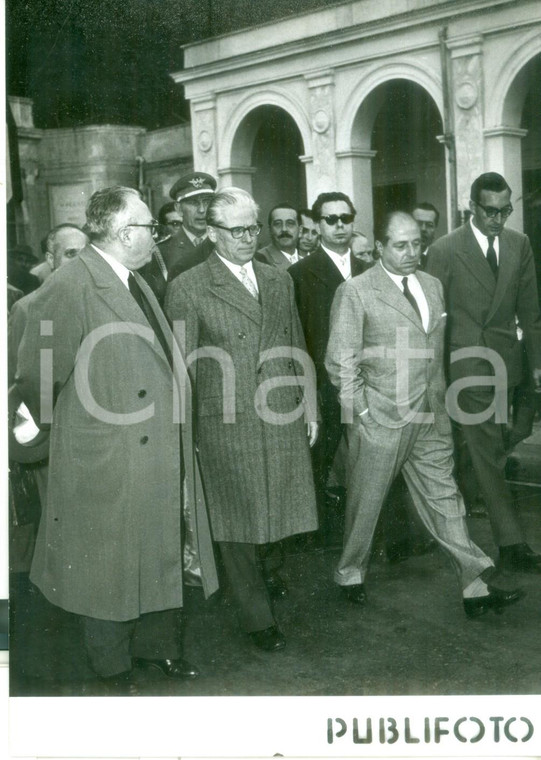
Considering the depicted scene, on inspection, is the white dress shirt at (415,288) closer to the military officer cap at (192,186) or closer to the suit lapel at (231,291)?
the suit lapel at (231,291)

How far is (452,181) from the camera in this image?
3949mm

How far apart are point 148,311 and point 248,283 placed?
422 millimetres

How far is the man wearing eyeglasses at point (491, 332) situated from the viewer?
406 cm

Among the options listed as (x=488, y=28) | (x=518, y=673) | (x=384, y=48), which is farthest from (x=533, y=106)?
(x=518, y=673)

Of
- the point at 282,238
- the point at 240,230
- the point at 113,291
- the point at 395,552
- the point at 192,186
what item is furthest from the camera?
the point at 282,238

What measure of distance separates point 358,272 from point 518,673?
1.62m

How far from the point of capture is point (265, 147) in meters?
4.06

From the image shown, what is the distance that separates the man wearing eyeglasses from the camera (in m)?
4.06

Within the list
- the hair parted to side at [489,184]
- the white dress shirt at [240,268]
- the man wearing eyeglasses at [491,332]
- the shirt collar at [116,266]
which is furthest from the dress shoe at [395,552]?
the shirt collar at [116,266]

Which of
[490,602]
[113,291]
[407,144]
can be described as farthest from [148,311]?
[490,602]

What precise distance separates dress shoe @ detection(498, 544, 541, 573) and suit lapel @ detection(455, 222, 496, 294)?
950 millimetres

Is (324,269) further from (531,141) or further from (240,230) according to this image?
(531,141)
